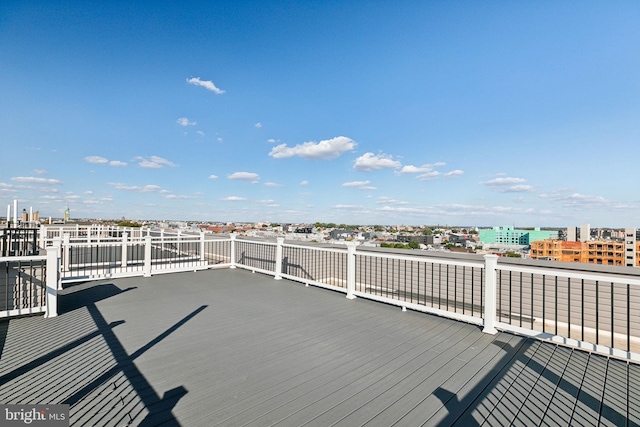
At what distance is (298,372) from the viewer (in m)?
2.39

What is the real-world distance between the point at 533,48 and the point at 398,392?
487 inches

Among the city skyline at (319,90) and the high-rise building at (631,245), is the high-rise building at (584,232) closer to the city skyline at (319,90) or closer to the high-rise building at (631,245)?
the city skyline at (319,90)

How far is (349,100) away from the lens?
49.6 feet

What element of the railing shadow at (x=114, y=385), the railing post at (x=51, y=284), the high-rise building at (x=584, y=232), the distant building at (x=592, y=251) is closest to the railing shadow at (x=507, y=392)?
the railing shadow at (x=114, y=385)

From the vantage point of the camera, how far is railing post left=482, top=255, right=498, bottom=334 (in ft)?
11.2

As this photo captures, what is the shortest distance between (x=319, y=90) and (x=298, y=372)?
1480 cm

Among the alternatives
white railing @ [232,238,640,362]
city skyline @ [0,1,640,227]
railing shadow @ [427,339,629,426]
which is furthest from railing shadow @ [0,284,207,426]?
city skyline @ [0,1,640,227]

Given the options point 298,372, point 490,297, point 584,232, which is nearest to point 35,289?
point 298,372

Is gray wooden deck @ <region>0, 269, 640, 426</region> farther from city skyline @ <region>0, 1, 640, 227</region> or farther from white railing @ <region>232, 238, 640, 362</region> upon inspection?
city skyline @ <region>0, 1, 640, 227</region>

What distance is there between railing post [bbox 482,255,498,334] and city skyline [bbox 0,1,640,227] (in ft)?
28.0

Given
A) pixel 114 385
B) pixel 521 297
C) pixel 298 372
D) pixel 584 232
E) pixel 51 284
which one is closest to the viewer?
pixel 114 385

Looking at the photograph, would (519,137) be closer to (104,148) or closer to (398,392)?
(398,392)

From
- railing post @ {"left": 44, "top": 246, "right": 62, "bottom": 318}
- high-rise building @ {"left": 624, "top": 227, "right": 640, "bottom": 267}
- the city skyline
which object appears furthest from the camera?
high-rise building @ {"left": 624, "top": 227, "right": 640, "bottom": 267}

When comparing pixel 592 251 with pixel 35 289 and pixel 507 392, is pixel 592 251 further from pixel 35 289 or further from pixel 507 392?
pixel 35 289
